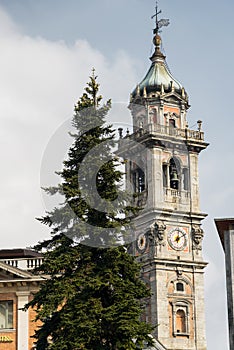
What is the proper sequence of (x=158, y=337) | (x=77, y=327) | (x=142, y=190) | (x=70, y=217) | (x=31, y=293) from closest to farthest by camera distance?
(x=77, y=327) < (x=70, y=217) < (x=31, y=293) < (x=158, y=337) < (x=142, y=190)

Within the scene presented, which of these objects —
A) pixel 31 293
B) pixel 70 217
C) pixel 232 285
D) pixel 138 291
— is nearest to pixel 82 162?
pixel 70 217

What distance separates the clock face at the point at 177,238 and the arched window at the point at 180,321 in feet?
18.1

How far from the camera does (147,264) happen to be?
90.3m

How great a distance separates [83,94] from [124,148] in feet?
173

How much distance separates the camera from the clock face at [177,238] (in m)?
91.8

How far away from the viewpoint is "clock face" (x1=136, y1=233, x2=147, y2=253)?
302ft

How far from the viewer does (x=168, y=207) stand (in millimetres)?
93000

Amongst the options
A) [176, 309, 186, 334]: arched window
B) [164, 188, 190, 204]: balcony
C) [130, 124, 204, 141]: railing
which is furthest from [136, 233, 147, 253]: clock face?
[130, 124, 204, 141]: railing

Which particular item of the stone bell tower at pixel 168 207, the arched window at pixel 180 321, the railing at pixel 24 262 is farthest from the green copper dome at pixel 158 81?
the railing at pixel 24 262

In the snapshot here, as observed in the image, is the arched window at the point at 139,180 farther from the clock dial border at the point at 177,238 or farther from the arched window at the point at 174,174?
the clock dial border at the point at 177,238

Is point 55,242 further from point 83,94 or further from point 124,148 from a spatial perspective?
point 124,148

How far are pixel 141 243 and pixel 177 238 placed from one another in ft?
10.4

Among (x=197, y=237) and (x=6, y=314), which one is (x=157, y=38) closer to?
(x=197, y=237)

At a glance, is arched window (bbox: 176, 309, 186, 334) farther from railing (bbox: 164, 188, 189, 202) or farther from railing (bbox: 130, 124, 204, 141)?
railing (bbox: 130, 124, 204, 141)
